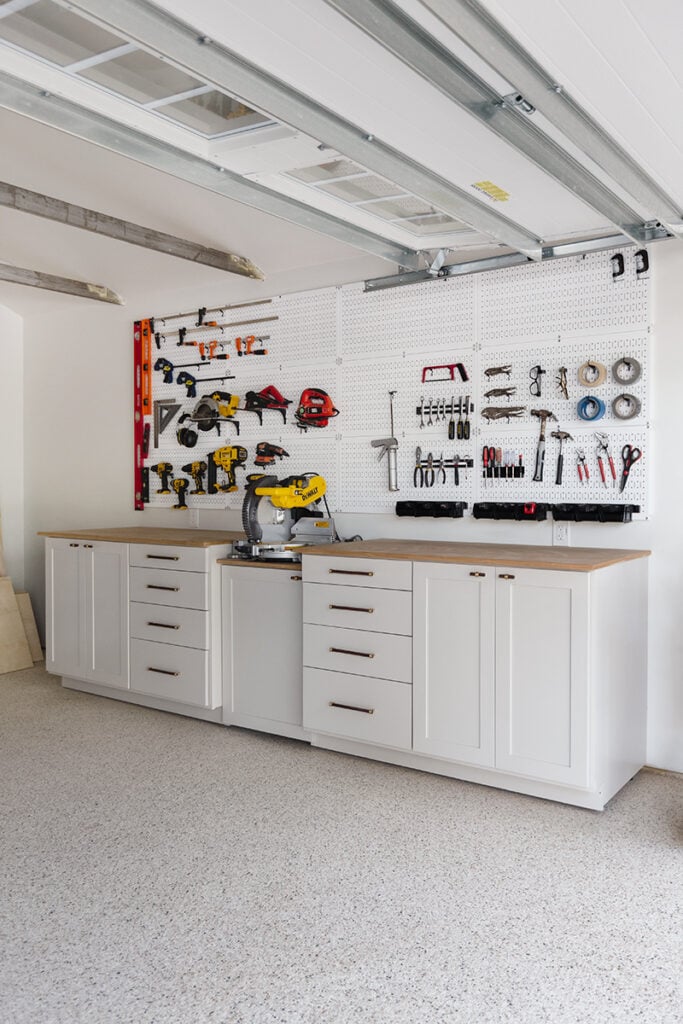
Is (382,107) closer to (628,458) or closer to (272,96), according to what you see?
(272,96)

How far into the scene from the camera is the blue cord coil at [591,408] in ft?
11.8

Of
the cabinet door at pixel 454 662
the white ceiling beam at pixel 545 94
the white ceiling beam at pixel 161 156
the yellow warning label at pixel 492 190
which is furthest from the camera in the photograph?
the cabinet door at pixel 454 662

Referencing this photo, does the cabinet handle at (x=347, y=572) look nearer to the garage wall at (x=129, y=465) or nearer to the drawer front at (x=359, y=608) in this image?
the drawer front at (x=359, y=608)

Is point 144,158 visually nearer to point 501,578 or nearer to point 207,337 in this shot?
point 501,578

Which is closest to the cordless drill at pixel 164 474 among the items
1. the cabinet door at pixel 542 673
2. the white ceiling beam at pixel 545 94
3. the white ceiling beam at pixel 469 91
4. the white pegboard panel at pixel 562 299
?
the white pegboard panel at pixel 562 299

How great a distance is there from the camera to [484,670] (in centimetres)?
327

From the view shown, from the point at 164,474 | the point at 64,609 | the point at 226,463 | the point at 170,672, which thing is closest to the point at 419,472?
the point at 226,463

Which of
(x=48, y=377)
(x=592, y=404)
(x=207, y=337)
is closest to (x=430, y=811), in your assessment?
(x=592, y=404)

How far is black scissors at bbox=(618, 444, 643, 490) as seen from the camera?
3533 mm

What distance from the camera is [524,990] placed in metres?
2.05

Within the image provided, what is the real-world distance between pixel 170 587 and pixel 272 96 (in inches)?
106

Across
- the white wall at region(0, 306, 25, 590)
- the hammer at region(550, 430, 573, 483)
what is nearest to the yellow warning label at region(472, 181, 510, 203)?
the hammer at region(550, 430, 573, 483)

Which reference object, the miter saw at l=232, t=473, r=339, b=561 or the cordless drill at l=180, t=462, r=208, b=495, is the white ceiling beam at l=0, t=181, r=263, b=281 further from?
the miter saw at l=232, t=473, r=339, b=561

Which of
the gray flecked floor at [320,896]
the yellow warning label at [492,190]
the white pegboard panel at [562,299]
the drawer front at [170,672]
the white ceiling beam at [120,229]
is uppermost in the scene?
the white ceiling beam at [120,229]
